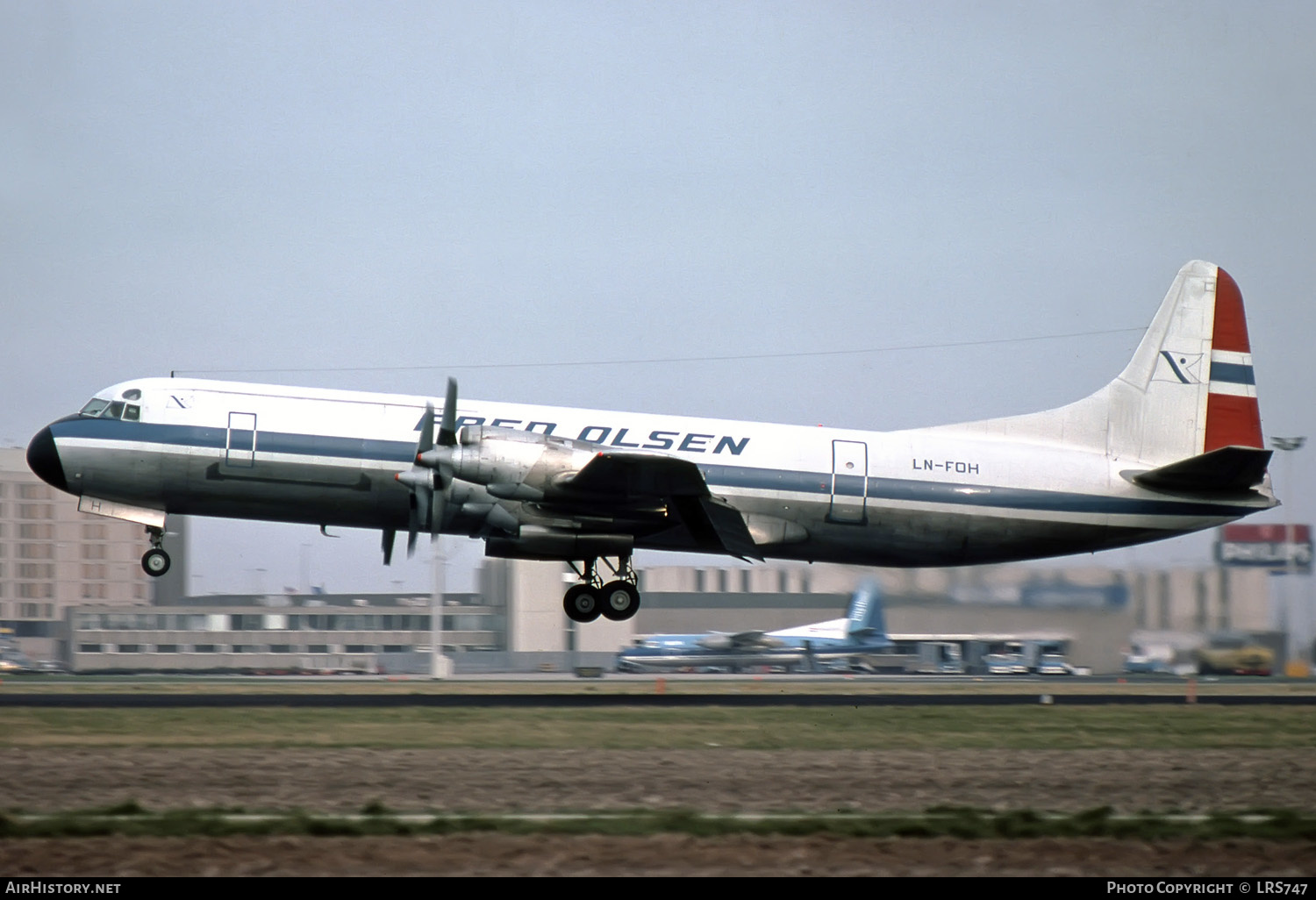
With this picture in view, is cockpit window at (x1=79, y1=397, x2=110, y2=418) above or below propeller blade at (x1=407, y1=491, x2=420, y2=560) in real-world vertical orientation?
above

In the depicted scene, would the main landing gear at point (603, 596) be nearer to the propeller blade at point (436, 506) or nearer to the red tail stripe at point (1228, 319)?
the propeller blade at point (436, 506)

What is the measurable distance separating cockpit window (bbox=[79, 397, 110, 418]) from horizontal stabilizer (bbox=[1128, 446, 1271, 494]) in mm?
19659

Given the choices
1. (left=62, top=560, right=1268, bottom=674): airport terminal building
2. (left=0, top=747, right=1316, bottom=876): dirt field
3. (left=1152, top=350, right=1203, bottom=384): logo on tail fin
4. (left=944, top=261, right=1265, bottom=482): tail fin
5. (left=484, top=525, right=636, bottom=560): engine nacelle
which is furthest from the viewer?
(left=62, top=560, right=1268, bottom=674): airport terminal building

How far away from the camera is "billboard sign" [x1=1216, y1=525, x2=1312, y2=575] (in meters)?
35.6

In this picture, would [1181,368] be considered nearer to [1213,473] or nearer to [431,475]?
[1213,473]

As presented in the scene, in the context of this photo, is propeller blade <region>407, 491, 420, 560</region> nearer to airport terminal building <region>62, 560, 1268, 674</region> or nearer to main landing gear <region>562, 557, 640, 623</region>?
main landing gear <region>562, 557, 640, 623</region>

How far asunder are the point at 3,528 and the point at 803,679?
2972 centimetres

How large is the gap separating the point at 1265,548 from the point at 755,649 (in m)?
20.7

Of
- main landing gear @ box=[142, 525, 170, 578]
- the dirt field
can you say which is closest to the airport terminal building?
the dirt field

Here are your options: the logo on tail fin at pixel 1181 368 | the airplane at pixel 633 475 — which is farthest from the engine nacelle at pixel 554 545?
the logo on tail fin at pixel 1181 368

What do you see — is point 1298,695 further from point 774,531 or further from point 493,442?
point 493,442

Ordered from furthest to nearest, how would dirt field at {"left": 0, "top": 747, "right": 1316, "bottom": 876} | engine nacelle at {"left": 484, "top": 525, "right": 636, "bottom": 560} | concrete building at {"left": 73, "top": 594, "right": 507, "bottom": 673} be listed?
concrete building at {"left": 73, "top": 594, "right": 507, "bottom": 673} < engine nacelle at {"left": 484, "top": 525, "right": 636, "bottom": 560} < dirt field at {"left": 0, "top": 747, "right": 1316, "bottom": 876}

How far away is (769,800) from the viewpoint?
14375 millimetres

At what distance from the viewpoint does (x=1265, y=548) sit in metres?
41.7
